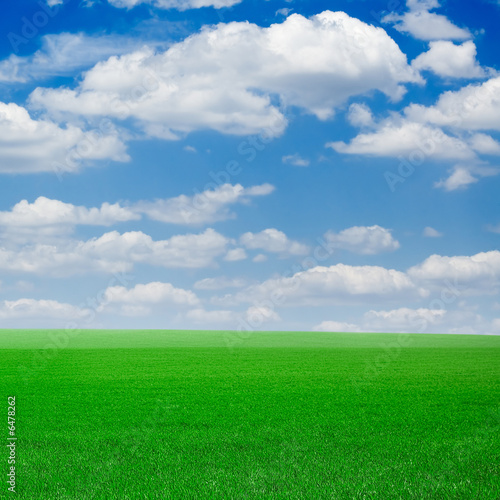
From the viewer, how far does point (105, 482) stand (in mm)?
8820

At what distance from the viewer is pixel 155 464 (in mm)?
9789

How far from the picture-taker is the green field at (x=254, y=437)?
28.3 feet

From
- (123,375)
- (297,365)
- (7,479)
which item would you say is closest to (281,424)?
(7,479)

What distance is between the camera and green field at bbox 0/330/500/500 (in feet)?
28.3

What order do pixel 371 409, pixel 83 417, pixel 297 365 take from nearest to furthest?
pixel 83 417 < pixel 371 409 < pixel 297 365

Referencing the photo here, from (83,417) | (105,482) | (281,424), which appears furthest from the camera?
(83,417)

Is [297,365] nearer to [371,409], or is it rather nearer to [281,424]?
[371,409]

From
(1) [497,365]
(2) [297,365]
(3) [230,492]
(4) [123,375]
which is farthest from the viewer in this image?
(1) [497,365]

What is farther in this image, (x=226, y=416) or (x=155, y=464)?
(x=226, y=416)

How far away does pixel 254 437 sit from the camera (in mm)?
11852

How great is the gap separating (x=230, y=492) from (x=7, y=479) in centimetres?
391

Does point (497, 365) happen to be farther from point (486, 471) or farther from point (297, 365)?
point (486, 471)

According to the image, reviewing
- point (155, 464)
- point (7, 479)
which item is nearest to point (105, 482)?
point (155, 464)

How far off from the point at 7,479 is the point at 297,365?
21692 millimetres
